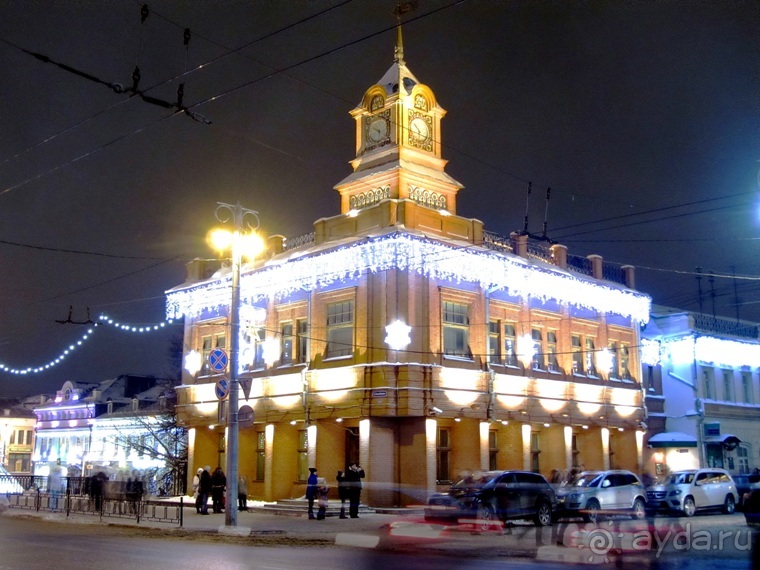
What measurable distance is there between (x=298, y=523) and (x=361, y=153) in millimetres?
17607

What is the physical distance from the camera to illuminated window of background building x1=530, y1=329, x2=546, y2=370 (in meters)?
35.9

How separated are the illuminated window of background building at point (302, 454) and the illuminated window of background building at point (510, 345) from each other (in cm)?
884

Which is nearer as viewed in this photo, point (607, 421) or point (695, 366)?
point (607, 421)

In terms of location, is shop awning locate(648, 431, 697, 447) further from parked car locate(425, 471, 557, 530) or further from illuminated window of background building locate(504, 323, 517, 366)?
parked car locate(425, 471, 557, 530)

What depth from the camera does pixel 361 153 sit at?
37125 mm

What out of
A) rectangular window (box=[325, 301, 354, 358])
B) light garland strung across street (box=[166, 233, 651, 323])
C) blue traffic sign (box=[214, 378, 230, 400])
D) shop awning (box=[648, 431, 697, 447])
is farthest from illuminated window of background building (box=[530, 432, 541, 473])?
blue traffic sign (box=[214, 378, 230, 400])

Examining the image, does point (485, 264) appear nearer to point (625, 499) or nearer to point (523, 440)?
point (523, 440)

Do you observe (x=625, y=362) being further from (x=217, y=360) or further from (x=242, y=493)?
(x=217, y=360)

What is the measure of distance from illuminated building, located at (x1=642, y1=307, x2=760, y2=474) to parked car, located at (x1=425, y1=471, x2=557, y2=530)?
20.0 meters

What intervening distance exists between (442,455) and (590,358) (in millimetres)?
10411

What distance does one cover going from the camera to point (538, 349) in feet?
119

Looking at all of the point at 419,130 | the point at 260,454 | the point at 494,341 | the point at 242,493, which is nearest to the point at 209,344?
the point at 260,454

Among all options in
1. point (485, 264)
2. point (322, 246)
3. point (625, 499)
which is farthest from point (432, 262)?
point (625, 499)

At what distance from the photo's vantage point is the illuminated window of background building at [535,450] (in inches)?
1429
